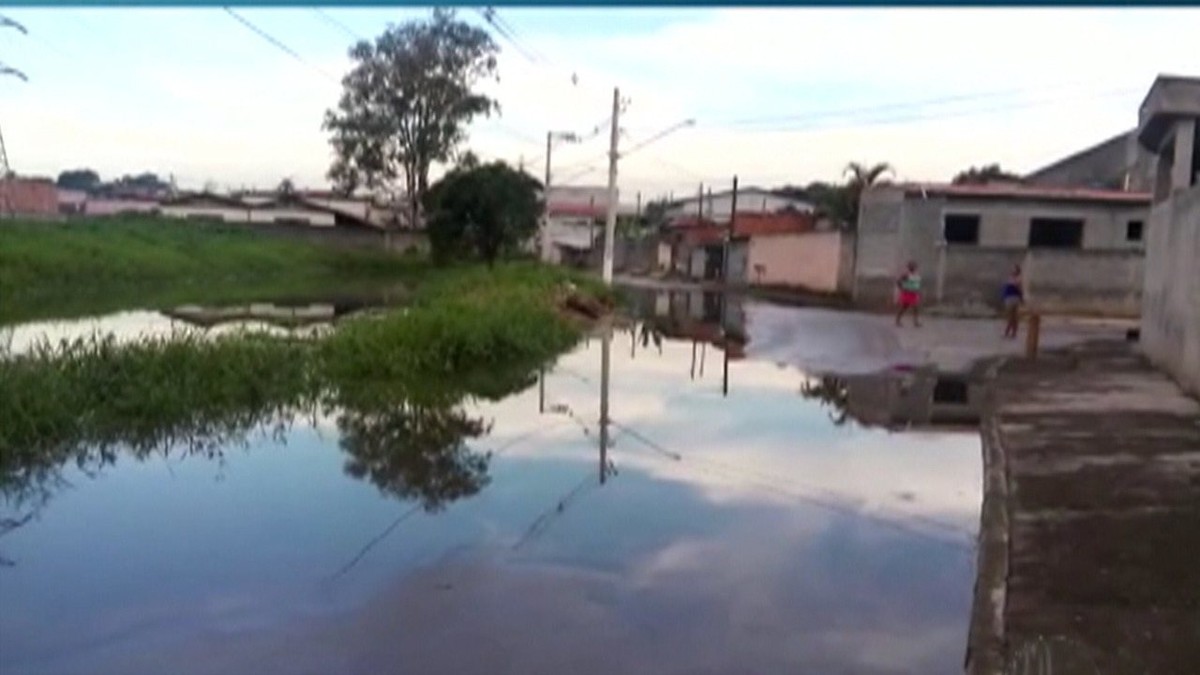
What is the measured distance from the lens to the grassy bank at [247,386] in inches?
425

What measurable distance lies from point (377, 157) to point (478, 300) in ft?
112

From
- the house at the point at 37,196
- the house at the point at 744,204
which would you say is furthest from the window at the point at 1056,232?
the house at the point at 37,196

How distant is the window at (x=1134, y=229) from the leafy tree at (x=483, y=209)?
72.4 feet

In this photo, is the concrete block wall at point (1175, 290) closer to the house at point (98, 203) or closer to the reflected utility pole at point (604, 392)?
the reflected utility pole at point (604, 392)

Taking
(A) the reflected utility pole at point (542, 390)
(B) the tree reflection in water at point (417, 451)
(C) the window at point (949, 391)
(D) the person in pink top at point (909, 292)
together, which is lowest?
(B) the tree reflection in water at point (417, 451)

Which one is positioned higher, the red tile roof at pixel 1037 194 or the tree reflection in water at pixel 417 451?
the red tile roof at pixel 1037 194

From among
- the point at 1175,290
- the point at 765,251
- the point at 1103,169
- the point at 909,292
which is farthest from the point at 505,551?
the point at 1103,169

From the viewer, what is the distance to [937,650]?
20.6ft

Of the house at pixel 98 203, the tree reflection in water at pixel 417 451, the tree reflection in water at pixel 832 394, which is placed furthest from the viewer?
the house at pixel 98 203

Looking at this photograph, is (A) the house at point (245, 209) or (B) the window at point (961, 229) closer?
(B) the window at point (961, 229)

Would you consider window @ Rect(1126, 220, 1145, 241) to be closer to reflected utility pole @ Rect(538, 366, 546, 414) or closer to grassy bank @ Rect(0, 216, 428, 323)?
reflected utility pole @ Rect(538, 366, 546, 414)

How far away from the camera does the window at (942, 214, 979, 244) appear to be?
109 feet

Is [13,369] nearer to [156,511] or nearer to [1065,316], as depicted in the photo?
[156,511]

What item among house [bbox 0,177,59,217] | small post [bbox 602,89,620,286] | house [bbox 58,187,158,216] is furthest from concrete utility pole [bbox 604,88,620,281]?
house [bbox 58,187,158,216]
